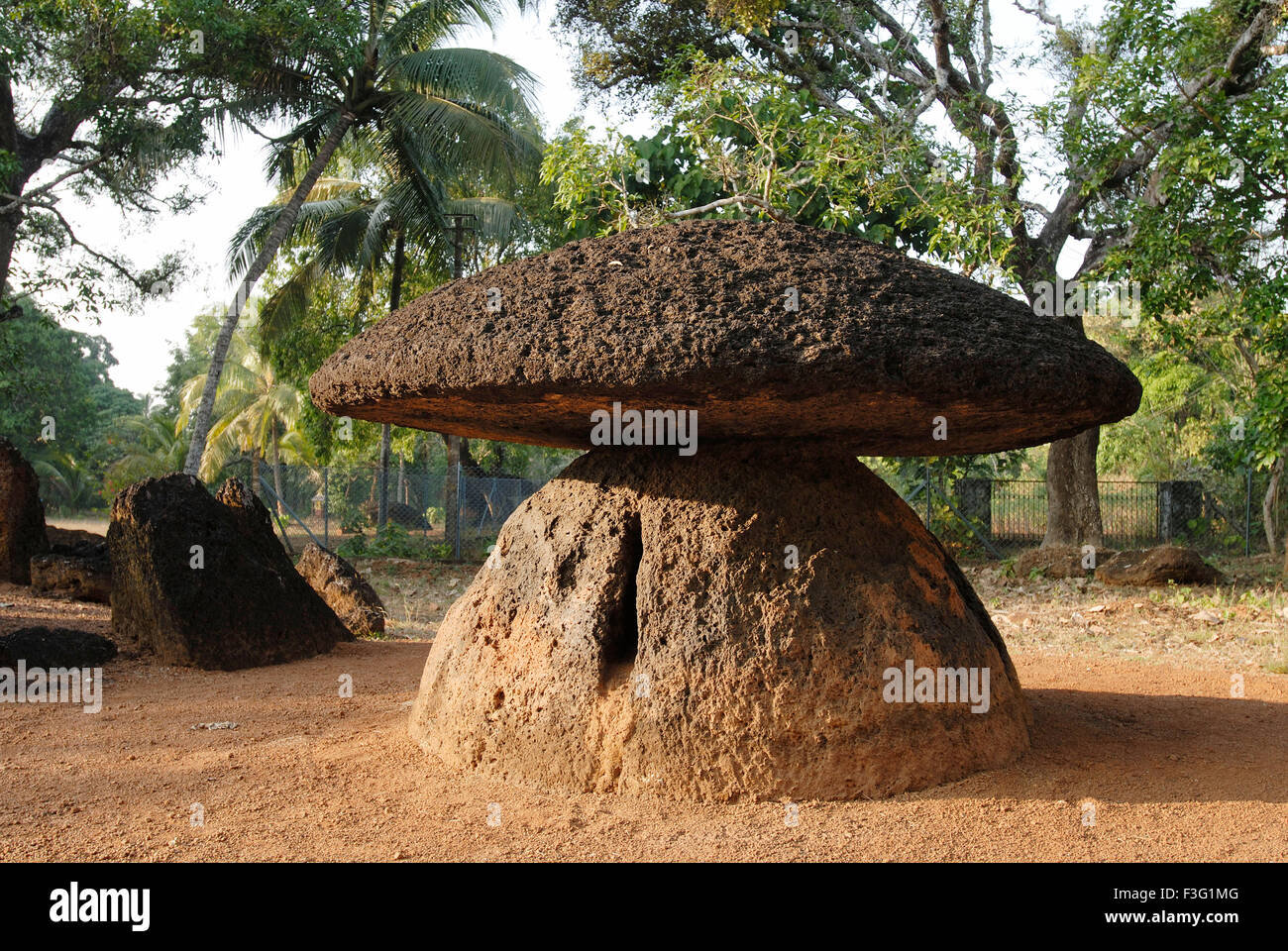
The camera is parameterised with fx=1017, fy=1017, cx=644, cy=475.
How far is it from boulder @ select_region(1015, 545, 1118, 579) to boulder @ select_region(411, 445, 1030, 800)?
28.8ft

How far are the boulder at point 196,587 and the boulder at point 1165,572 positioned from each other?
9.11 meters

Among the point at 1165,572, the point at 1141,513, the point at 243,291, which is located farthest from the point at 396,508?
the point at 1165,572

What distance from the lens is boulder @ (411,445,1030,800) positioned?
4.02 meters

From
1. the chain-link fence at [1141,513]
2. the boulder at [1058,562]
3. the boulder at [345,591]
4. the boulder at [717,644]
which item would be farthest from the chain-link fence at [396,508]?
the boulder at [717,644]

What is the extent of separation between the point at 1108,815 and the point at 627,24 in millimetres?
14685

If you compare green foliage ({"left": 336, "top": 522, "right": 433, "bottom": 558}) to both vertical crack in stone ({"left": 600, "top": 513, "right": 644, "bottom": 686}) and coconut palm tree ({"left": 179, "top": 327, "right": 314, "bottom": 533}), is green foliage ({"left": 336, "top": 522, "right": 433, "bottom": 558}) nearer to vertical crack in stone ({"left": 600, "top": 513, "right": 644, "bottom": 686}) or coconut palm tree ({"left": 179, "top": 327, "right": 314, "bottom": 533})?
coconut palm tree ({"left": 179, "top": 327, "right": 314, "bottom": 533})

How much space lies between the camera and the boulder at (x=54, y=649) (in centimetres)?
631

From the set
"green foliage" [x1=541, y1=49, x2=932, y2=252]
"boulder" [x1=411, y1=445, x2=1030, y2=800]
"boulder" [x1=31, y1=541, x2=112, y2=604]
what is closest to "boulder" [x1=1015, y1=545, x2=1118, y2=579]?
"green foliage" [x1=541, y1=49, x2=932, y2=252]

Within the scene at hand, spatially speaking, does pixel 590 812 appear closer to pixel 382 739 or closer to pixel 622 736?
pixel 622 736

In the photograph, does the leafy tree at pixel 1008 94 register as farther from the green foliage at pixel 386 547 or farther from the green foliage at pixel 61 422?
the green foliage at pixel 61 422

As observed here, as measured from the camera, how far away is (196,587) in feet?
23.1

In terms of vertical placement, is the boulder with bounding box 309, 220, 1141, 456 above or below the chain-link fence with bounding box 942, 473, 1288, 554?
above

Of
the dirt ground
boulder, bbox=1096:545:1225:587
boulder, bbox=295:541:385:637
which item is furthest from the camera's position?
boulder, bbox=1096:545:1225:587

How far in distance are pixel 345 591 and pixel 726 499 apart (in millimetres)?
5849
